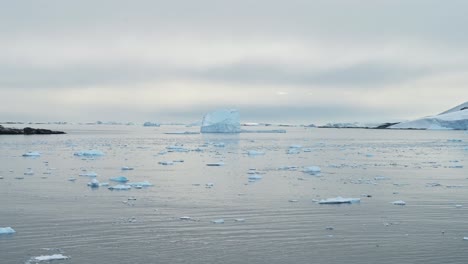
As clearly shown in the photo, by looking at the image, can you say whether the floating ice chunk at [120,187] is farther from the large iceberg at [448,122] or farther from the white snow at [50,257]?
the large iceberg at [448,122]

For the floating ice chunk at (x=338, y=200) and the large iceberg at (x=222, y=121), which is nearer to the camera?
the floating ice chunk at (x=338, y=200)

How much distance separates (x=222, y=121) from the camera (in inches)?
2426

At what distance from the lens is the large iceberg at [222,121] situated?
60500 millimetres

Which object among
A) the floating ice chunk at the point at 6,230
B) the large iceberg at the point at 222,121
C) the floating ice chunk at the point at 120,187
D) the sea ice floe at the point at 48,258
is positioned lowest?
the sea ice floe at the point at 48,258

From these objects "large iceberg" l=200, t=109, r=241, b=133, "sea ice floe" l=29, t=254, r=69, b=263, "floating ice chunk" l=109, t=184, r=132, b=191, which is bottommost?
"sea ice floe" l=29, t=254, r=69, b=263

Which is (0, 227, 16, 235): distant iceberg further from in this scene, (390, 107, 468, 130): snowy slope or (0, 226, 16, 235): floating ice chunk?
(390, 107, 468, 130): snowy slope

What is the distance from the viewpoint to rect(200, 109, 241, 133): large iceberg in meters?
60.5

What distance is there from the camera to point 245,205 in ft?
35.9

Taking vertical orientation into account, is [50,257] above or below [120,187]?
below

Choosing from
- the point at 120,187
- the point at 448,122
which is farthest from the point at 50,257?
the point at 448,122

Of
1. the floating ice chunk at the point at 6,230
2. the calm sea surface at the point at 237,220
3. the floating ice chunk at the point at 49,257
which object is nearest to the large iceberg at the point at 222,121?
the calm sea surface at the point at 237,220

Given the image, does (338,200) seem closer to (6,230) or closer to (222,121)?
(6,230)

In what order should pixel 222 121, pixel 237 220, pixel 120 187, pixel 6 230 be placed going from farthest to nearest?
pixel 222 121 < pixel 120 187 < pixel 237 220 < pixel 6 230

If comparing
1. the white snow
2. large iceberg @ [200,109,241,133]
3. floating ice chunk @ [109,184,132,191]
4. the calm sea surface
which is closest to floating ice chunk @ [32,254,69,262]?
the white snow
